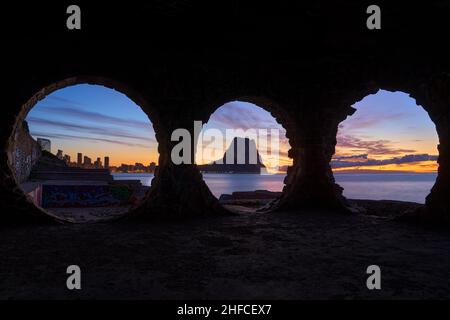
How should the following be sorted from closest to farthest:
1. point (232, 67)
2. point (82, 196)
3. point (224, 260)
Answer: point (224, 260), point (232, 67), point (82, 196)

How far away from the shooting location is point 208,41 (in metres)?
6.04

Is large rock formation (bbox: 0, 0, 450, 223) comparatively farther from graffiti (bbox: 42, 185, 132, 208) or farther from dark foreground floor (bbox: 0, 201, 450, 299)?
graffiti (bbox: 42, 185, 132, 208)

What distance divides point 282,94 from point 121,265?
5.12 m

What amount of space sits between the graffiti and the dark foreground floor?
363 inches

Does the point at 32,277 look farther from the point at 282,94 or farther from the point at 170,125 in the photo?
the point at 282,94

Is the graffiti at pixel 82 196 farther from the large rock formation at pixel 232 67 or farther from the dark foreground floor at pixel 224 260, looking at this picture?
the dark foreground floor at pixel 224 260

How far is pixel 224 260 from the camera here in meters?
3.24

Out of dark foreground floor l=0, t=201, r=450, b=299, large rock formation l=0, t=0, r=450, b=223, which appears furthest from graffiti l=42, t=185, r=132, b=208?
dark foreground floor l=0, t=201, r=450, b=299

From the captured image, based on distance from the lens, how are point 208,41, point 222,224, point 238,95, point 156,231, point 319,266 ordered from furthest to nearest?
1. point 238,95
2. point 208,41
3. point 222,224
4. point 156,231
5. point 319,266

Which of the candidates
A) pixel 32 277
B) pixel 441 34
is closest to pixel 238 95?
pixel 441 34

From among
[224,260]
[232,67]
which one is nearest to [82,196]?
[232,67]

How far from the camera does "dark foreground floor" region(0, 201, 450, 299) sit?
2.41m

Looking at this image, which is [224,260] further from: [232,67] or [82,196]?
[82,196]

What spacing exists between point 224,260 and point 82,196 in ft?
39.8
